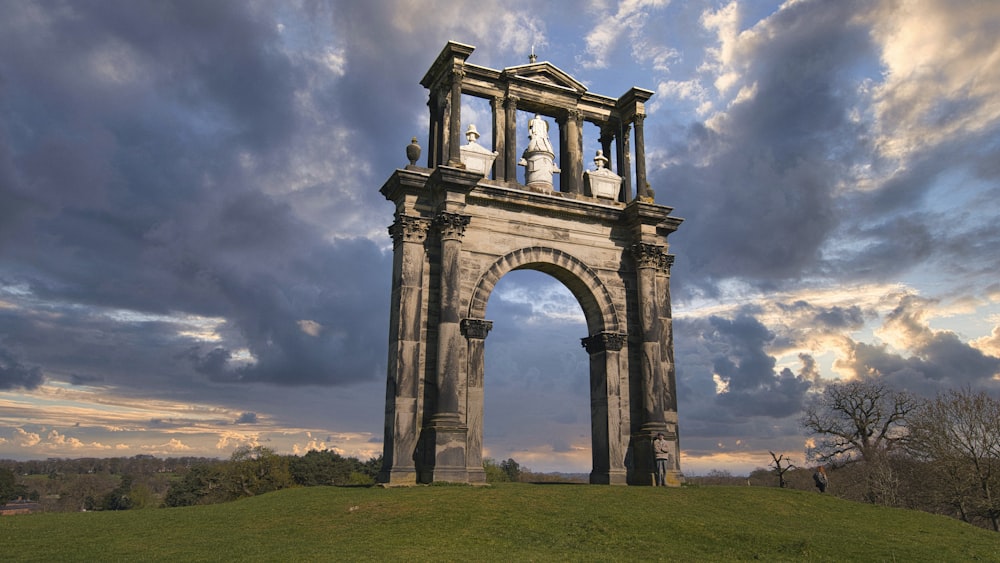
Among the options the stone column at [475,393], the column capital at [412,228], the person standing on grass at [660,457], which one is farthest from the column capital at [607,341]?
the column capital at [412,228]

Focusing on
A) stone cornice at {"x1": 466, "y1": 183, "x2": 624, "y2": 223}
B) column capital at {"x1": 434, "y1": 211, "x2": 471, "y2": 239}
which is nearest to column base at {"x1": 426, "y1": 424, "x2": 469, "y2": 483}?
column capital at {"x1": 434, "y1": 211, "x2": 471, "y2": 239}

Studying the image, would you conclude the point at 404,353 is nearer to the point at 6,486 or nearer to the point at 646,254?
the point at 646,254

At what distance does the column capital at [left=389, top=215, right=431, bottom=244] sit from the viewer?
22422 millimetres

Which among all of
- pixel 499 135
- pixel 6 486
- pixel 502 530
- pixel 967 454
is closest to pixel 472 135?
pixel 499 135

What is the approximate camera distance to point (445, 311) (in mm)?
21641

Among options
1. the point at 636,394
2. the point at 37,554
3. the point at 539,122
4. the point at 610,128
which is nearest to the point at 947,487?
the point at 636,394

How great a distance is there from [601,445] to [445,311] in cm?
777

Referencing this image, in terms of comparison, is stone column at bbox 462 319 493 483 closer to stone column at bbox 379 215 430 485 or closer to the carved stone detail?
stone column at bbox 379 215 430 485

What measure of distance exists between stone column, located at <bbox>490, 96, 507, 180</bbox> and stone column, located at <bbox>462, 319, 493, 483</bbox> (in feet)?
20.3

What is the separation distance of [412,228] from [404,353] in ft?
14.1

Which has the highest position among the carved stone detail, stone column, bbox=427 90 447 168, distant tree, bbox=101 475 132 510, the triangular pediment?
the triangular pediment

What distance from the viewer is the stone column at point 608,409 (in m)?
23.5

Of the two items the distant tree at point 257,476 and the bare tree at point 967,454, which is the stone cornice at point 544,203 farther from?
the distant tree at point 257,476

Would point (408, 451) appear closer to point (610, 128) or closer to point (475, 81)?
point (475, 81)
